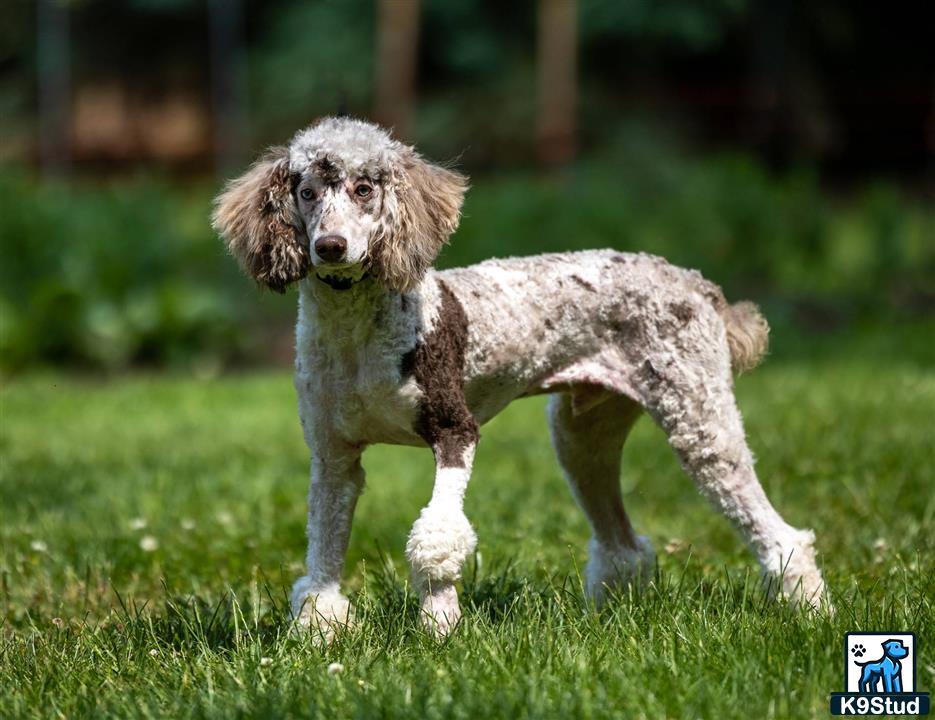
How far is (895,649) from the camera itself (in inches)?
127

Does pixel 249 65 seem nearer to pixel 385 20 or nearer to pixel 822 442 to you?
pixel 385 20

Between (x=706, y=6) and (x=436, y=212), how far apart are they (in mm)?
17976

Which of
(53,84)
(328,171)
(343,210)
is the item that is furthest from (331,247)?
(53,84)

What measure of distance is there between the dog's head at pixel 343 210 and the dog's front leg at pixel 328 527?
60 centimetres

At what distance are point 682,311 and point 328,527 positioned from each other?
131 cm

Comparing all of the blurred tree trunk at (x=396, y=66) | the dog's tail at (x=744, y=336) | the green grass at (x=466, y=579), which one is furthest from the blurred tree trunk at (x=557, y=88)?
the dog's tail at (x=744, y=336)

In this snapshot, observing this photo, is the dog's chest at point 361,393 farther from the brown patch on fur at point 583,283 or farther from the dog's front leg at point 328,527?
the brown patch on fur at point 583,283

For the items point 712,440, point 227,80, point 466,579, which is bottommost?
point 466,579

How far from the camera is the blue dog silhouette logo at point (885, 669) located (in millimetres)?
3066

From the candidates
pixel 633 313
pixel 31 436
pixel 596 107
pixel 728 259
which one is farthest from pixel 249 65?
pixel 633 313

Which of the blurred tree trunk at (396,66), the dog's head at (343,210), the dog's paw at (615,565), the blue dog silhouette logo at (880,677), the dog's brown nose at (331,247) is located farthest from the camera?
the blurred tree trunk at (396,66)

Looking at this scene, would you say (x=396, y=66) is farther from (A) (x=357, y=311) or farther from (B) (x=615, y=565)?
(A) (x=357, y=311)

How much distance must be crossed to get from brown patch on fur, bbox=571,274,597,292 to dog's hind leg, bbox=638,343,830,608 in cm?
29

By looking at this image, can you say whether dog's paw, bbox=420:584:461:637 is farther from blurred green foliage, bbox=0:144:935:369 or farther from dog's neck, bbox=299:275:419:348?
blurred green foliage, bbox=0:144:935:369
